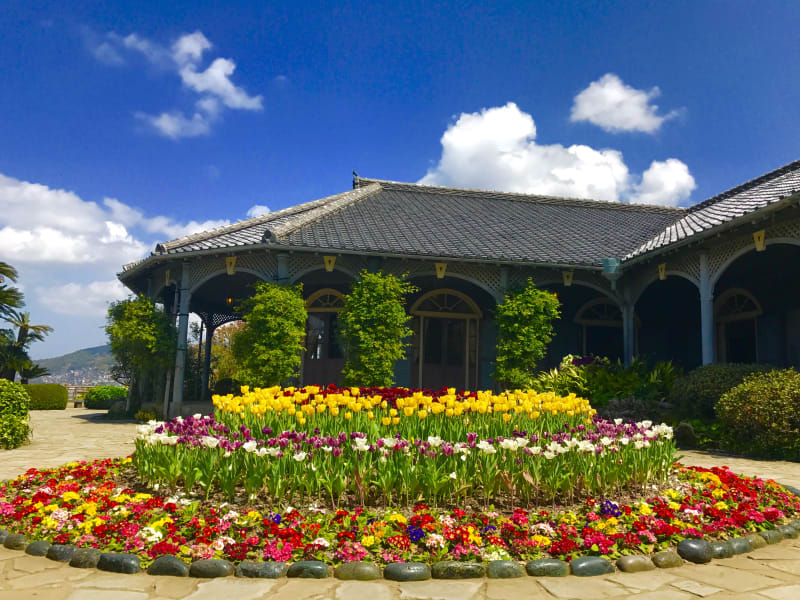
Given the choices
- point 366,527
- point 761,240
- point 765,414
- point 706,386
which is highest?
point 761,240

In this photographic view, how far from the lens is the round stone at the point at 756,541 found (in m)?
3.97

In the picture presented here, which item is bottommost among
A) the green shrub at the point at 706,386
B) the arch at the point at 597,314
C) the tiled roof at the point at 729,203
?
the green shrub at the point at 706,386

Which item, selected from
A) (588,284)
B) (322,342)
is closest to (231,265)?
(322,342)

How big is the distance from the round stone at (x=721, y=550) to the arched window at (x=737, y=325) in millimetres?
10742

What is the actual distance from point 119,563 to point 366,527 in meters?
1.49

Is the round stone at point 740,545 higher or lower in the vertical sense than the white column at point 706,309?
lower

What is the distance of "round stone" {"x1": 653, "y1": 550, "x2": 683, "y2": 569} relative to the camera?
3541mm

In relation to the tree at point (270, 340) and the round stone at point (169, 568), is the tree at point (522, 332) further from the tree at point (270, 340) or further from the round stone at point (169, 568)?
the round stone at point (169, 568)

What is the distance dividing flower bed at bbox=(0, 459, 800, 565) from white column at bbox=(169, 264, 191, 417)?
8.45 meters

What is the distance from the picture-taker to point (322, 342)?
14773 mm

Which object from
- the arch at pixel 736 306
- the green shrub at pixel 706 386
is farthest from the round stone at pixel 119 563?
the arch at pixel 736 306

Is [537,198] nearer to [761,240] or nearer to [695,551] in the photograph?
[761,240]

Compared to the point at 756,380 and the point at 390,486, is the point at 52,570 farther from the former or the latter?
the point at 756,380

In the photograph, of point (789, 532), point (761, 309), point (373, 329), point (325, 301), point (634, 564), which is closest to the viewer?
point (634, 564)
